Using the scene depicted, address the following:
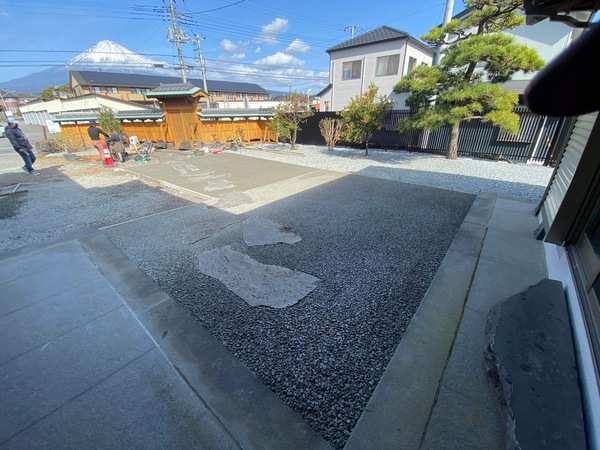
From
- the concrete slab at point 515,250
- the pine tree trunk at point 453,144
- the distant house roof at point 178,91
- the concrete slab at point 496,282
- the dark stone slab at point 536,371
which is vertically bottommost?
the concrete slab at point 496,282

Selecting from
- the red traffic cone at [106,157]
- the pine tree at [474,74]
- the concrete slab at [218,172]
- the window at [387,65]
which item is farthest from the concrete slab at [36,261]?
the window at [387,65]

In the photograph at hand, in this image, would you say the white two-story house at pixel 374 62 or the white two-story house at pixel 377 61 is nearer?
the white two-story house at pixel 377 61

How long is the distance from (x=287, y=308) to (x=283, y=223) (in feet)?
6.71

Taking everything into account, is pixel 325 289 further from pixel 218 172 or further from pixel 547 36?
pixel 547 36

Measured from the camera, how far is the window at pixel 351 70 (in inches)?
736

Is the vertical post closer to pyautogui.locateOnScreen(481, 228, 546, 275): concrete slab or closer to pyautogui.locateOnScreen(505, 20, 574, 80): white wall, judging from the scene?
pyautogui.locateOnScreen(505, 20, 574, 80): white wall

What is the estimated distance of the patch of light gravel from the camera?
6309mm

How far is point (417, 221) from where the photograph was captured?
175 inches

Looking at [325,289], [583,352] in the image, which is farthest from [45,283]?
[583,352]

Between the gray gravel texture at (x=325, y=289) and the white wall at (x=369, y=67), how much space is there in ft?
49.6

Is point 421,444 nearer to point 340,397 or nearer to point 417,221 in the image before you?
point 340,397

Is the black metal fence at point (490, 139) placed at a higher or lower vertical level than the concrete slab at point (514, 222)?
higher

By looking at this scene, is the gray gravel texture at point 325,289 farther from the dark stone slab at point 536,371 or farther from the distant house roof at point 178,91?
the distant house roof at point 178,91

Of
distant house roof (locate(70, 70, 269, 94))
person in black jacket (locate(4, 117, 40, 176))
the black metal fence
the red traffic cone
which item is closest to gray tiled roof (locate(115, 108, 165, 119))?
the red traffic cone
